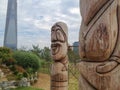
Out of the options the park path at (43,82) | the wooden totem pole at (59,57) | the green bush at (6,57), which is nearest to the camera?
the wooden totem pole at (59,57)

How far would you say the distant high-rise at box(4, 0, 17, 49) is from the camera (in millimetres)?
52156

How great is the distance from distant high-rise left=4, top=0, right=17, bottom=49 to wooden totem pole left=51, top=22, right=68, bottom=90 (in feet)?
153

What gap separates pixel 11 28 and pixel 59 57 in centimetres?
4705

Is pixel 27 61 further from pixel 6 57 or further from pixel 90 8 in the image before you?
pixel 90 8

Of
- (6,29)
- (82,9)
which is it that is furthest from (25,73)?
(6,29)

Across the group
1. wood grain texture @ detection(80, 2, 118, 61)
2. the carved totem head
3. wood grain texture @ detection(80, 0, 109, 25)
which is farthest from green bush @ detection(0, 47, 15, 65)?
wood grain texture @ detection(80, 2, 118, 61)

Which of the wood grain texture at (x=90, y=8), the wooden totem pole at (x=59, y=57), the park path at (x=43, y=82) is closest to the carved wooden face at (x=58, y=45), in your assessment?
the wooden totem pole at (x=59, y=57)

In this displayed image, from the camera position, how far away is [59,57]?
603 centimetres

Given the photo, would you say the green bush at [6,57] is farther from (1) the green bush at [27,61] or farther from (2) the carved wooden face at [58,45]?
(2) the carved wooden face at [58,45]

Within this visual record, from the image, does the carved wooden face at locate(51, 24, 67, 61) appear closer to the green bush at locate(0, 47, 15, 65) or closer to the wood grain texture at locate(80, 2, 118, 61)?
the wood grain texture at locate(80, 2, 118, 61)

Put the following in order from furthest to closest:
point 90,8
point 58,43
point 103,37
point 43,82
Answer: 1. point 43,82
2. point 58,43
3. point 90,8
4. point 103,37

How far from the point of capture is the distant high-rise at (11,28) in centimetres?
5216

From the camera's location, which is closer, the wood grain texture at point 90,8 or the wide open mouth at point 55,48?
the wood grain texture at point 90,8

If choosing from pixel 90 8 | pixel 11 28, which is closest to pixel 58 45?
pixel 90 8
